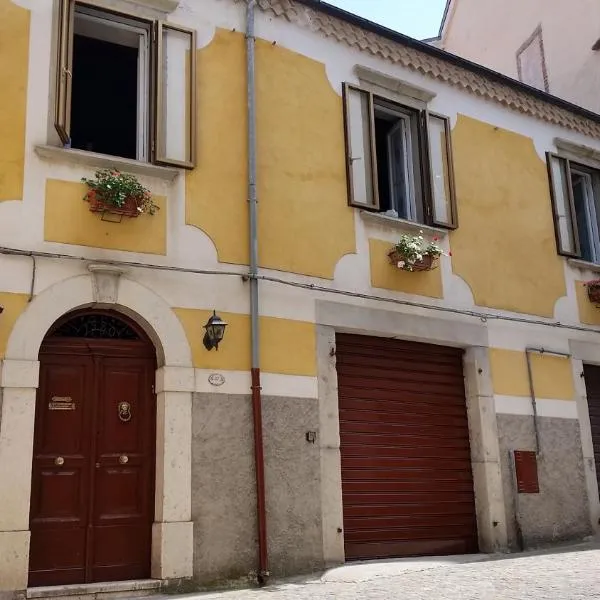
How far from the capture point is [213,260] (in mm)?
8164

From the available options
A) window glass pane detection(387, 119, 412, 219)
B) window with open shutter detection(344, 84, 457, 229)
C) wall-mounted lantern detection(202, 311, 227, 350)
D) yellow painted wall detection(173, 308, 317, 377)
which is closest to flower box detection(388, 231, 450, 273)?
window with open shutter detection(344, 84, 457, 229)

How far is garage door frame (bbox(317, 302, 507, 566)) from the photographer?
27.2 feet

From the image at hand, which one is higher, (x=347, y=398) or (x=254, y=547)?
(x=347, y=398)

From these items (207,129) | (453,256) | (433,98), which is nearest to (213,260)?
(207,129)

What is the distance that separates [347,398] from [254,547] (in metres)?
2.14

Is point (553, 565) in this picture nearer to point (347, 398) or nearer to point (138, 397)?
point (347, 398)

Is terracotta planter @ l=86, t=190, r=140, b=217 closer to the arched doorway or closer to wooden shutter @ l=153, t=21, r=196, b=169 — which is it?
wooden shutter @ l=153, t=21, r=196, b=169

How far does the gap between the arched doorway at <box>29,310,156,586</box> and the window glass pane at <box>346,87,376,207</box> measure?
132 inches

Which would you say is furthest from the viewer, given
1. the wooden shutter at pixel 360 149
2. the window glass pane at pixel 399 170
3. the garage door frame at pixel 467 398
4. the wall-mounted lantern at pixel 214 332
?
the window glass pane at pixel 399 170

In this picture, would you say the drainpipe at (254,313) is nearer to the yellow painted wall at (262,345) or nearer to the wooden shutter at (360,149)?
the yellow painted wall at (262,345)

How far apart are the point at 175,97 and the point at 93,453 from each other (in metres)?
3.78

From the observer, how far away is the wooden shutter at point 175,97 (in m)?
8.17

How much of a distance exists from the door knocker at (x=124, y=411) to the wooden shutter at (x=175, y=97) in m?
2.48

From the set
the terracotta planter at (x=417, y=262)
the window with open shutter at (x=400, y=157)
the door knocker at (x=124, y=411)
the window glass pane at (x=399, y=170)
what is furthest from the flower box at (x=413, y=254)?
the door knocker at (x=124, y=411)
